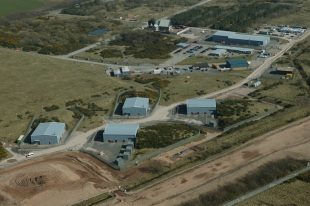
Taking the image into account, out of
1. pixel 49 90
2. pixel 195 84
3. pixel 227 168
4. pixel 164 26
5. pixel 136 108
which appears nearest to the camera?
pixel 227 168

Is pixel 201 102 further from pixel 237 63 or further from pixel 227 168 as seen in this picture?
pixel 237 63

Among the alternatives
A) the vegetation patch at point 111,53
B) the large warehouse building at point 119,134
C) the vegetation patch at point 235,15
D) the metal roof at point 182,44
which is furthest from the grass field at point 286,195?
the vegetation patch at point 235,15

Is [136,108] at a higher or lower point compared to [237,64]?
lower

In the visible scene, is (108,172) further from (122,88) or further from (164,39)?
(164,39)

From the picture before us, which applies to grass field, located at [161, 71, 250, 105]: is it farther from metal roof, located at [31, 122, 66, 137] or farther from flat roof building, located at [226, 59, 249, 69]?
metal roof, located at [31, 122, 66, 137]

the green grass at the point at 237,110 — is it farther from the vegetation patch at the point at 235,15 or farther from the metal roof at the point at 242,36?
the vegetation patch at the point at 235,15

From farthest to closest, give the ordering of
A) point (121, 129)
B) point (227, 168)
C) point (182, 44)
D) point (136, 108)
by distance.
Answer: point (182, 44) → point (136, 108) → point (121, 129) → point (227, 168)

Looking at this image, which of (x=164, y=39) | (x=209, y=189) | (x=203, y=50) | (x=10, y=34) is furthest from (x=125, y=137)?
(x=10, y=34)

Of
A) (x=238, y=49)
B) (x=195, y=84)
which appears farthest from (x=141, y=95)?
(x=238, y=49)
